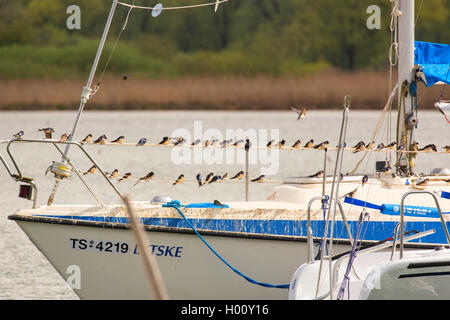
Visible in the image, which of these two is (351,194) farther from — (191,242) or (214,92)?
(214,92)

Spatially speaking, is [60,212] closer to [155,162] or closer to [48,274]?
[48,274]

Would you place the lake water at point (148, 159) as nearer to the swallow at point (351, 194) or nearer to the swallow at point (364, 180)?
the swallow at point (364, 180)

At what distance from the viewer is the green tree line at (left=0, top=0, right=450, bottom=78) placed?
148 ft

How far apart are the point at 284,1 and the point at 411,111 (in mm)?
43201

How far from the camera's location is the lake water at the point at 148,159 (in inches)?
648

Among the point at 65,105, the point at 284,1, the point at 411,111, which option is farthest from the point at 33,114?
the point at 411,111

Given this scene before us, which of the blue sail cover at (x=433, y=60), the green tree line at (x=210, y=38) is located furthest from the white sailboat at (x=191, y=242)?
the green tree line at (x=210, y=38)

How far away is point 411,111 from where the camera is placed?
508 inches

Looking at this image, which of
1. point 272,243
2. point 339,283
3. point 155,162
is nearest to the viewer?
point 339,283

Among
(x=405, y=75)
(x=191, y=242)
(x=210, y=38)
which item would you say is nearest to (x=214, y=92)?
(x=210, y=38)

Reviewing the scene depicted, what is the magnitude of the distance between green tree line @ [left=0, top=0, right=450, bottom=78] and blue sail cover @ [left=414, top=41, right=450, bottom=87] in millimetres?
29912

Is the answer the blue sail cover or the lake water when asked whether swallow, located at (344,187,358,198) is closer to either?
the lake water

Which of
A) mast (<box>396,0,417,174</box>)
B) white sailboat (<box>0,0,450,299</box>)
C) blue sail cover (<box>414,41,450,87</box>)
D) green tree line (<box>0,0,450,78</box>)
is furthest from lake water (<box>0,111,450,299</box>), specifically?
green tree line (<box>0,0,450,78</box>)

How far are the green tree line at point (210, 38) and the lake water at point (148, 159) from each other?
3011 mm
